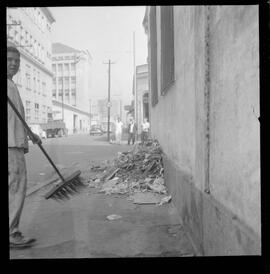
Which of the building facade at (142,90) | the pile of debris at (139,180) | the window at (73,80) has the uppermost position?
the building facade at (142,90)

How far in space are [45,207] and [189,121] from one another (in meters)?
2.91

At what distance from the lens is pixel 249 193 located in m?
1.82

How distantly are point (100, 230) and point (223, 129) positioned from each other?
2229mm

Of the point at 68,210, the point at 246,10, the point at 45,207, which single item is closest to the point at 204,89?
the point at 246,10

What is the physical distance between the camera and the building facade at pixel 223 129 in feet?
5.83

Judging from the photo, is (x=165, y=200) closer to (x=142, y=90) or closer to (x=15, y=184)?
(x=15, y=184)

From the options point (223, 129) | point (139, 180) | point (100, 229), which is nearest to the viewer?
point (223, 129)

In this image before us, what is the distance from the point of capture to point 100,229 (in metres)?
3.77

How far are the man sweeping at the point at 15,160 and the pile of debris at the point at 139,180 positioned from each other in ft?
7.41

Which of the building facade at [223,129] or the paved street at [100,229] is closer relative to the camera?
the building facade at [223,129]

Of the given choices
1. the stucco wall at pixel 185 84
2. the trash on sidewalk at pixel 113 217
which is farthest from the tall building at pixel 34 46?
the trash on sidewalk at pixel 113 217

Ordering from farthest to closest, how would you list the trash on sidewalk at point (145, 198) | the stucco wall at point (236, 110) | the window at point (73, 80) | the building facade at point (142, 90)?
1. the building facade at point (142, 90)
2. the window at point (73, 80)
3. the trash on sidewalk at point (145, 198)
4. the stucco wall at point (236, 110)

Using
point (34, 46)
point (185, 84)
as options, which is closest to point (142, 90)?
point (34, 46)

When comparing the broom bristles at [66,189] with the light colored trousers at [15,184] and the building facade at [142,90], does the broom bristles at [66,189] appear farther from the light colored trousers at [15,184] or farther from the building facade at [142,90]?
the building facade at [142,90]
